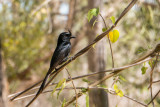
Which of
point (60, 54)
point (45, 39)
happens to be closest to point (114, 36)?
point (60, 54)

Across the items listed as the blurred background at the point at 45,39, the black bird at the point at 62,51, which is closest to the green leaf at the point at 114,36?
the black bird at the point at 62,51

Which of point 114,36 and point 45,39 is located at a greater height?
point 45,39

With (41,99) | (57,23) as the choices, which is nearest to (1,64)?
(57,23)

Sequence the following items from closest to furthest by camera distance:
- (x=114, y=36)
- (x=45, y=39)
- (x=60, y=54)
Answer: (x=114, y=36) < (x=60, y=54) < (x=45, y=39)

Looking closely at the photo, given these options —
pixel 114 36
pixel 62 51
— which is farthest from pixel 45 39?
pixel 114 36

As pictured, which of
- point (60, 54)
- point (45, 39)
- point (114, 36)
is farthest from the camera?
point (45, 39)

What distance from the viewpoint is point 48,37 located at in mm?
9531

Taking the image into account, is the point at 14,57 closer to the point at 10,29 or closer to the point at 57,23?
the point at 10,29

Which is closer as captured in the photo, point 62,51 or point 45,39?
point 62,51

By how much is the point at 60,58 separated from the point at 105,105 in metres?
1.70

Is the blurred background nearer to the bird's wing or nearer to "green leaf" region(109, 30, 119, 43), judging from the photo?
the bird's wing

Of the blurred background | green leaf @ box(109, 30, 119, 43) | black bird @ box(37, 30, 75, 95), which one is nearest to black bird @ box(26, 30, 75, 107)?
black bird @ box(37, 30, 75, 95)

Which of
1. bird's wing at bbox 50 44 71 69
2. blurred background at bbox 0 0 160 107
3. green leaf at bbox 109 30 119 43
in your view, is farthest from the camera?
blurred background at bbox 0 0 160 107

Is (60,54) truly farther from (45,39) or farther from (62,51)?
(45,39)
